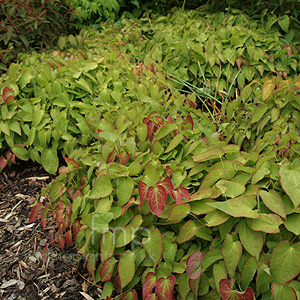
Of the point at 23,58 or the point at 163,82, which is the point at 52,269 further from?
the point at 23,58

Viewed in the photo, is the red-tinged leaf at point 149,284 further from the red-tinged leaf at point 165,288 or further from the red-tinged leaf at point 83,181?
the red-tinged leaf at point 83,181

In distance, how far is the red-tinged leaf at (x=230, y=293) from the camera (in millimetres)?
1028

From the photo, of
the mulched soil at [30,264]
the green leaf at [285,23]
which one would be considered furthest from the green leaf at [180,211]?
the green leaf at [285,23]

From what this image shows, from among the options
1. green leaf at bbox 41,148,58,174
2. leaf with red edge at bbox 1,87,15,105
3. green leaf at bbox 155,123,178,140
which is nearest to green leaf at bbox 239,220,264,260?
green leaf at bbox 155,123,178,140

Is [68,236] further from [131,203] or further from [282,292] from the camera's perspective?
[282,292]

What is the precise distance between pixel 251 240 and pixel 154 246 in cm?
39

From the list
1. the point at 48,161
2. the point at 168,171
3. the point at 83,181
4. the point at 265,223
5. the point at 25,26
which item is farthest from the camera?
the point at 25,26

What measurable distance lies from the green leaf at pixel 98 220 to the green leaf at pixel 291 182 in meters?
0.72

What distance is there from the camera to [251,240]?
1.18 m

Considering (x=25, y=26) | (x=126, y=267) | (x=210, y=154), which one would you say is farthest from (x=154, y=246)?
(x=25, y=26)

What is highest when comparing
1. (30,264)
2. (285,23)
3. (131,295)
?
(285,23)

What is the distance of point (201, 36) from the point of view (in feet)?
9.73

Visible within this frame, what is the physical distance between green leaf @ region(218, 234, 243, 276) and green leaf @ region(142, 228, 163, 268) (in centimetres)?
26

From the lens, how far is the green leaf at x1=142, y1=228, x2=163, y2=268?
49.1 inches
